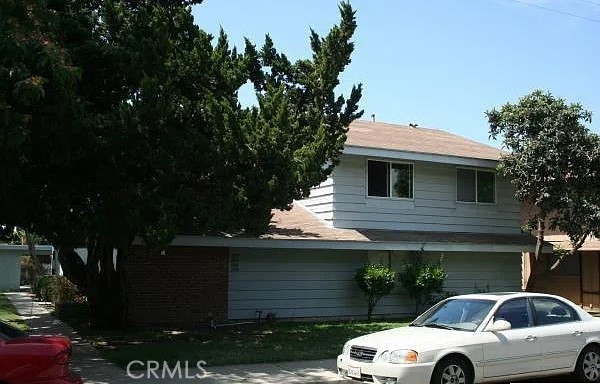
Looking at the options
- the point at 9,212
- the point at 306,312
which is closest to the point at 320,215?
the point at 306,312

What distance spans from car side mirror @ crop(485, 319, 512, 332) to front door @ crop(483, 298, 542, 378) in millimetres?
59

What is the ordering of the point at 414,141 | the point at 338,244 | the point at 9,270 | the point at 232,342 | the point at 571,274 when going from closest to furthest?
the point at 232,342, the point at 338,244, the point at 414,141, the point at 571,274, the point at 9,270

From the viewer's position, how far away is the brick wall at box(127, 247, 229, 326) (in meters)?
17.6

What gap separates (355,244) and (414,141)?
5946 millimetres

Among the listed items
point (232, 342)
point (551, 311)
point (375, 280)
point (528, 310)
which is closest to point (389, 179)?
point (375, 280)

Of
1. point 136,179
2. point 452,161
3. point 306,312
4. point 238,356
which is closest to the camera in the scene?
point 238,356

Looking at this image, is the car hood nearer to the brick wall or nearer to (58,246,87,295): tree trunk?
the brick wall

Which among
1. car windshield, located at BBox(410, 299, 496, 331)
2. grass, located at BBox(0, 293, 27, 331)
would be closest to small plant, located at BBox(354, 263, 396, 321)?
car windshield, located at BBox(410, 299, 496, 331)

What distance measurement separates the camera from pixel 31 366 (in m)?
6.84

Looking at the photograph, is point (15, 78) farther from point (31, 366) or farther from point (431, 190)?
point (431, 190)

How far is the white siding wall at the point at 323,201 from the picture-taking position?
20141mm

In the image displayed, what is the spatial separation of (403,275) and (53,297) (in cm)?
1303

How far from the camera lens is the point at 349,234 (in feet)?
63.8

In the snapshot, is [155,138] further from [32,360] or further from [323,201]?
[323,201]
